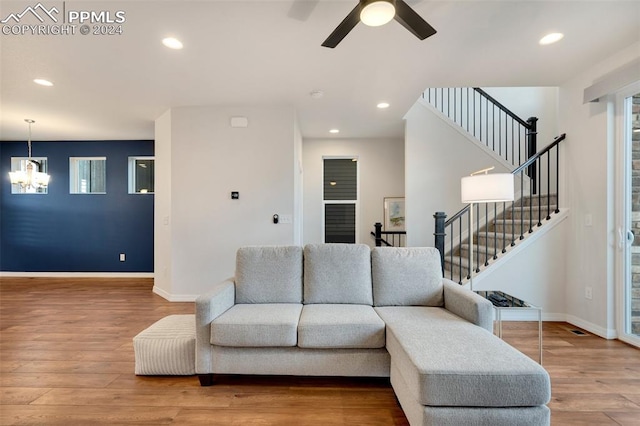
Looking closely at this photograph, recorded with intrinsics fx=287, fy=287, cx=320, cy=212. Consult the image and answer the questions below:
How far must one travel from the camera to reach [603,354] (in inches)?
96.2

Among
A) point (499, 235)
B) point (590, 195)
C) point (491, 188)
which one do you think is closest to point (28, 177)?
point (491, 188)

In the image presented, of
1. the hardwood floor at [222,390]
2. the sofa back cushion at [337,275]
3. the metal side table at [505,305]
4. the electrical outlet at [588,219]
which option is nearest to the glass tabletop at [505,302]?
the metal side table at [505,305]

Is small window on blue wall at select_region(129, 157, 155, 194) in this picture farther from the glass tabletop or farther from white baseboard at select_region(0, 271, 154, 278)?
the glass tabletop

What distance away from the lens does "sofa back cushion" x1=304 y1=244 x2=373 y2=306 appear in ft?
7.82

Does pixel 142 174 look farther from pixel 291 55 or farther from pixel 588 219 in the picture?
pixel 588 219

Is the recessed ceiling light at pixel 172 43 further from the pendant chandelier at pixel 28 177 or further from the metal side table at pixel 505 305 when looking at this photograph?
the pendant chandelier at pixel 28 177

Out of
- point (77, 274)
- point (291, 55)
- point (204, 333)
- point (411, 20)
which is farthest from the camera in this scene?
point (77, 274)

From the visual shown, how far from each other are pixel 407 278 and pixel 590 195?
2293 millimetres

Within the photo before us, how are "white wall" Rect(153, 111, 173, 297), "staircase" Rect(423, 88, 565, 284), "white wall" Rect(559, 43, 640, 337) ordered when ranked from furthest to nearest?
"staircase" Rect(423, 88, 565, 284)
"white wall" Rect(153, 111, 173, 297)
"white wall" Rect(559, 43, 640, 337)

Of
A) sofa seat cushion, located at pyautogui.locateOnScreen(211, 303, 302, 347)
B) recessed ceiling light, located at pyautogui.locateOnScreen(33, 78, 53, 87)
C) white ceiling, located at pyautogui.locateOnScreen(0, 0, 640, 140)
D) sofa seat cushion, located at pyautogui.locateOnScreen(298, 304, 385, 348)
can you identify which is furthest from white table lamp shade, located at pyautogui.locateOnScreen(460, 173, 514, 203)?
recessed ceiling light, located at pyautogui.locateOnScreen(33, 78, 53, 87)

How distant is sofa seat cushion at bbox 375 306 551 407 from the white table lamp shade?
1.28 metres

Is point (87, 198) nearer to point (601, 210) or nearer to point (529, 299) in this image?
point (529, 299)

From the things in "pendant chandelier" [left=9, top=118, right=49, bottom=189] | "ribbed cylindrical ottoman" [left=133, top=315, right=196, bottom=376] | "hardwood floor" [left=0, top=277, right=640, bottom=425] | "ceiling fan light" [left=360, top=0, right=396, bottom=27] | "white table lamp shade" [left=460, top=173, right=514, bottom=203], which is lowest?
"hardwood floor" [left=0, top=277, right=640, bottom=425]

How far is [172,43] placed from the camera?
2488 mm
